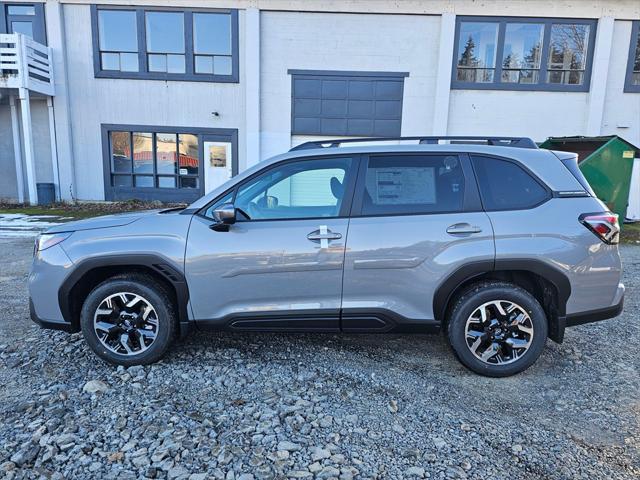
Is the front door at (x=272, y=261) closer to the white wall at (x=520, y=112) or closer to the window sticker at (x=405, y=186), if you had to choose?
the window sticker at (x=405, y=186)

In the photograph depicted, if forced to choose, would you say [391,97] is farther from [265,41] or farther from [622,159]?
[622,159]

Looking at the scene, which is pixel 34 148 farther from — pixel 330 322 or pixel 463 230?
pixel 463 230

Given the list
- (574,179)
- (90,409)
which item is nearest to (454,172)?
(574,179)

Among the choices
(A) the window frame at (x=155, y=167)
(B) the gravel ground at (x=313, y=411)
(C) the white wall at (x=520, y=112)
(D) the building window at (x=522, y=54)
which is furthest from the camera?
(A) the window frame at (x=155, y=167)

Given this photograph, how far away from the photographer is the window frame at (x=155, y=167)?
14.5 metres

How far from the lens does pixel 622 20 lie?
541 inches

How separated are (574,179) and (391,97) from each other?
1170 centimetres

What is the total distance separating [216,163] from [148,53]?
13.8ft

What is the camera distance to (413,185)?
3.40 meters

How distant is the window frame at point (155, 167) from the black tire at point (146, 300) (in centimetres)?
1179

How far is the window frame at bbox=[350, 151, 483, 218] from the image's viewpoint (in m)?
3.31

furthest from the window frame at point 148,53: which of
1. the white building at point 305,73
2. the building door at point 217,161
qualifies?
the building door at point 217,161

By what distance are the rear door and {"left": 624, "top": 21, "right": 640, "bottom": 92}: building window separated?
14.6m

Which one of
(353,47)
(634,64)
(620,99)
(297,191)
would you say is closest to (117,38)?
(353,47)
